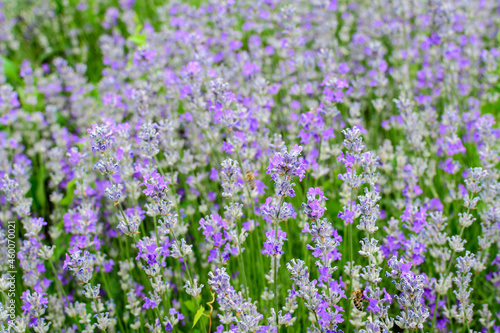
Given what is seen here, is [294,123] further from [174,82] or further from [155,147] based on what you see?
[155,147]

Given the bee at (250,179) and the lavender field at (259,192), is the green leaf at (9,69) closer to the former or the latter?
the lavender field at (259,192)

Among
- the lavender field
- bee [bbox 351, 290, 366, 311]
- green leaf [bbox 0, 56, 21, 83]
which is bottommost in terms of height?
bee [bbox 351, 290, 366, 311]

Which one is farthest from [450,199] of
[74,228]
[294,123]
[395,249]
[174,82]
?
[74,228]

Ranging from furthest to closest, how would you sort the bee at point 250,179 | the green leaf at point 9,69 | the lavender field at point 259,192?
1. the green leaf at point 9,69
2. the bee at point 250,179
3. the lavender field at point 259,192

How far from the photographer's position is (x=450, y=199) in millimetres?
3000

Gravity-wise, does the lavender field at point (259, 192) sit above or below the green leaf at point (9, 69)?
below

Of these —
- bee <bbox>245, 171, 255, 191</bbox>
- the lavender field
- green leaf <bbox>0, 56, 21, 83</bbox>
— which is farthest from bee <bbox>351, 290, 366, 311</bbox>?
green leaf <bbox>0, 56, 21, 83</bbox>

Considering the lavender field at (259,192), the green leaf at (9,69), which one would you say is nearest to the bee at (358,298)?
the lavender field at (259,192)

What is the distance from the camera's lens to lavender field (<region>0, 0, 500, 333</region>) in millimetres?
2008

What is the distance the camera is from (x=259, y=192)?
268 cm

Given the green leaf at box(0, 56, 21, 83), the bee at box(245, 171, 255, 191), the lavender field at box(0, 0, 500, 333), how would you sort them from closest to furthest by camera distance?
the lavender field at box(0, 0, 500, 333) → the bee at box(245, 171, 255, 191) → the green leaf at box(0, 56, 21, 83)

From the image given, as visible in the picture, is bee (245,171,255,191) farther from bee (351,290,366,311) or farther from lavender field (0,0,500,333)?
bee (351,290,366,311)

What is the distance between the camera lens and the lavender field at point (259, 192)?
201 cm

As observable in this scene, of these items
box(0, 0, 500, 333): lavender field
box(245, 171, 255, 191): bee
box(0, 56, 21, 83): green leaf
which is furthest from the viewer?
box(0, 56, 21, 83): green leaf
